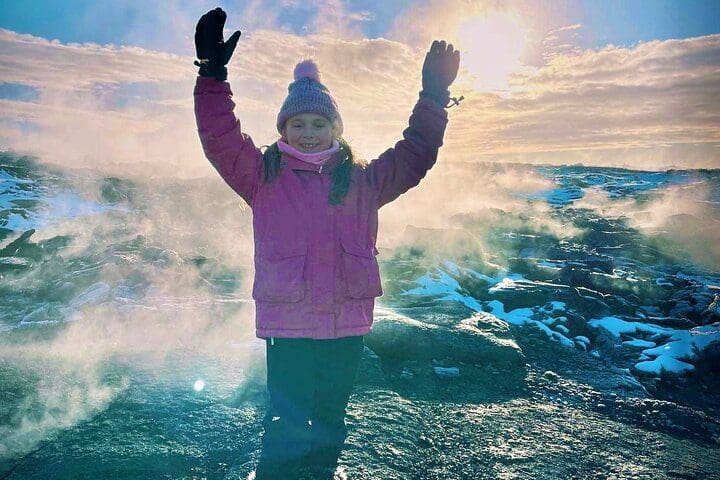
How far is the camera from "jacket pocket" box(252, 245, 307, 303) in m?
2.00

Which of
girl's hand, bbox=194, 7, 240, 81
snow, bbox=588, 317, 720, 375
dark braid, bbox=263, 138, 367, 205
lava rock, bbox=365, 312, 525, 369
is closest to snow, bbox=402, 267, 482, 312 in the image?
snow, bbox=588, 317, 720, 375

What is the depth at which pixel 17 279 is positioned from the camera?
662cm

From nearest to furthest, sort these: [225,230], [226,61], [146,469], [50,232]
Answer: [226,61], [146,469], [50,232], [225,230]

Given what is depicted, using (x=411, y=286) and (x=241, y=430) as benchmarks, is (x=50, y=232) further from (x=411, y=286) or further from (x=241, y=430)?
(x=241, y=430)

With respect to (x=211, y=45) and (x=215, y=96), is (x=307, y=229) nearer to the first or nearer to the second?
(x=215, y=96)

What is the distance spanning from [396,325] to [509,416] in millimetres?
1483

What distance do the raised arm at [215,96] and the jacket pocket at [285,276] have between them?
499mm

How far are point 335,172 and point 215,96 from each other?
2.09 ft

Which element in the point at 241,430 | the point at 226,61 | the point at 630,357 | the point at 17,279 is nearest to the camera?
the point at 226,61

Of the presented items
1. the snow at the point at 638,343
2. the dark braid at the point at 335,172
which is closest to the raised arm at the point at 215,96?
the dark braid at the point at 335,172

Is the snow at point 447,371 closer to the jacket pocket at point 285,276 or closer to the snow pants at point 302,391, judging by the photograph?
the snow pants at point 302,391

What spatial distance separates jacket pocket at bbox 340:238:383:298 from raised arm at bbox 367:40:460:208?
322 mm

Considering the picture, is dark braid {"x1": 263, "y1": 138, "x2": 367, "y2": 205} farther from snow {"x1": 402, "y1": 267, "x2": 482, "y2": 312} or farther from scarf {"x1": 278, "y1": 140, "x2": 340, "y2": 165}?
snow {"x1": 402, "y1": 267, "x2": 482, "y2": 312}

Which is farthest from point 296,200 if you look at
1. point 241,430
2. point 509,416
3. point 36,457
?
point 509,416
